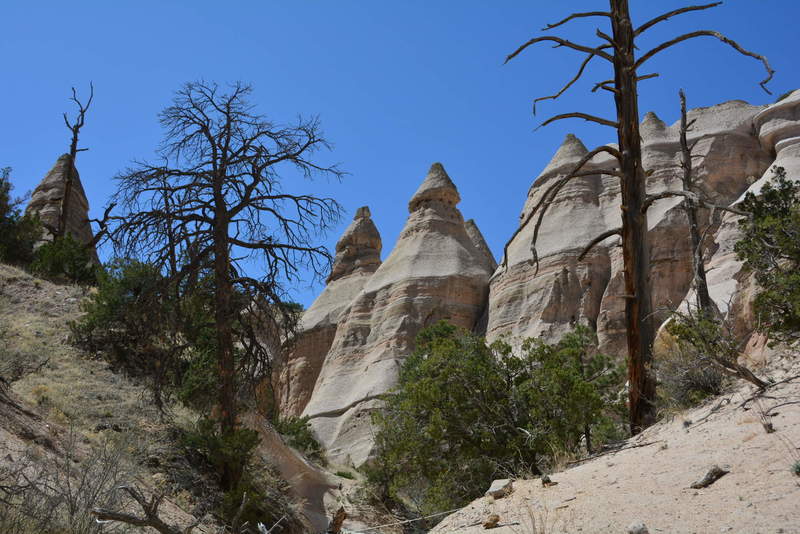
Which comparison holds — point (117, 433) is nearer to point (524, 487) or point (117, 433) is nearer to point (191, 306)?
point (191, 306)

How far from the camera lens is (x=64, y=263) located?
25.6 metres

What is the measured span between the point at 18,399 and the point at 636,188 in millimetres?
9275

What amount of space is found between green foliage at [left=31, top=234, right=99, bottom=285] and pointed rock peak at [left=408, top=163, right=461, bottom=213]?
69.8ft

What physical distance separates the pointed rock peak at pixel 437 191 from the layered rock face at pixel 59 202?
1693cm

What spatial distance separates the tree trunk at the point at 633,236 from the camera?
9.97 m

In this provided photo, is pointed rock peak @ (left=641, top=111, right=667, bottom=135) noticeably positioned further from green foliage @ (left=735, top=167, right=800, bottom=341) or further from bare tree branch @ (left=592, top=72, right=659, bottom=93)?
bare tree branch @ (left=592, top=72, right=659, bottom=93)

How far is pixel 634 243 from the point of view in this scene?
34.1ft

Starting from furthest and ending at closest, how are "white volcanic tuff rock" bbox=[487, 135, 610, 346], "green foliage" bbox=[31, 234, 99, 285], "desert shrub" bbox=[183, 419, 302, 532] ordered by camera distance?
"white volcanic tuff rock" bbox=[487, 135, 610, 346], "green foliage" bbox=[31, 234, 99, 285], "desert shrub" bbox=[183, 419, 302, 532]

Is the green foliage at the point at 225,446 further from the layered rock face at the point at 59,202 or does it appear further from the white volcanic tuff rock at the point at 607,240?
the layered rock face at the point at 59,202

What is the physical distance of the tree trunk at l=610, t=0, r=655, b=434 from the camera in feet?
32.7

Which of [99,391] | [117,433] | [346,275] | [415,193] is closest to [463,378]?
[117,433]

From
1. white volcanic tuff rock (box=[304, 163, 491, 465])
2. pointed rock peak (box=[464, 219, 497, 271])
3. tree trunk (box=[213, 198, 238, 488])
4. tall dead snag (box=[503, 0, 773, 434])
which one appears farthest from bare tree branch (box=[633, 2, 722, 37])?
pointed rock peak (box=[464, 219, 497, 271])

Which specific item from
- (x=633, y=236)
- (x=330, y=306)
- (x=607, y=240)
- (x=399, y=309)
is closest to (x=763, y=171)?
(x=607, y=240)

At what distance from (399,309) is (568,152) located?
39.4 feet
